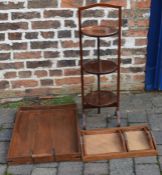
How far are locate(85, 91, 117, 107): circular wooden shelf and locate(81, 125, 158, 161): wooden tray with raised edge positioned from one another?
9.8 inches

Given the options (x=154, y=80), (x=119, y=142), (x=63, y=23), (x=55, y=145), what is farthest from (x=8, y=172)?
(x=154, y=80)

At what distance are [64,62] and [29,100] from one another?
566mm

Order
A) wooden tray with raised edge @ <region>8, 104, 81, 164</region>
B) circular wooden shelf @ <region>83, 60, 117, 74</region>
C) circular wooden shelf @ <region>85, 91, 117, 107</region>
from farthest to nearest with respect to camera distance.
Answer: circular wooden shelf @ <region>85, 91, 117, 107</region> → circular wooden shelf @ <region>83, 60, 117, 74</region> → wooden tray with raised edge @ <region>8, 104, 81, 164</region>

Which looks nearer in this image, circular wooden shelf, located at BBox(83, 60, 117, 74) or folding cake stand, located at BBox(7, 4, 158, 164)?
folding cake stand, located at BBox(7, 4, 158, 164)

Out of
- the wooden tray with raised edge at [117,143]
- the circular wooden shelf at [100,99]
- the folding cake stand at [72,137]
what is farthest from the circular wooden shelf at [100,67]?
the wooden tray with raised edge at [117,143]

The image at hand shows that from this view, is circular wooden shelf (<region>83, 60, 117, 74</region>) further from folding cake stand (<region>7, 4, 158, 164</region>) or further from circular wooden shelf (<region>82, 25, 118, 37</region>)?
circular wooden shelf (<region>82, 25, 118, 37</region>)

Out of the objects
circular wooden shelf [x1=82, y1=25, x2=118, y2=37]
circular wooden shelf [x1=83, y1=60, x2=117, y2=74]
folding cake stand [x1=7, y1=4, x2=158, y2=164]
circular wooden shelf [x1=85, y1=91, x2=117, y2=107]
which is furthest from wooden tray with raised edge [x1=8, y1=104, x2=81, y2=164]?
circular wooden shelf [x1=82, y1=25, x2=118, y2=37]

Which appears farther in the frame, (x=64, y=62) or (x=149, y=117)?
(x=64, y=62)

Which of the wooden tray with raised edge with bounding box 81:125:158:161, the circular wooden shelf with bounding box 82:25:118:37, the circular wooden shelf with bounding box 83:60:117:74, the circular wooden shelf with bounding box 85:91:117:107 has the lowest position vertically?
Result: the wooden tray with raised edge with bounding box 81:125:158:161

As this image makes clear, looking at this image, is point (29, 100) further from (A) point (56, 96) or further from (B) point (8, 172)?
(B) point (8, 172)

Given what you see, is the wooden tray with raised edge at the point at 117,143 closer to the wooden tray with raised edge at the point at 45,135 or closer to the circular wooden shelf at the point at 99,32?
the wooden tray with raised edge at the point at 45,135

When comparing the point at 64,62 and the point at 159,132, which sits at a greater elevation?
the point at 64,62

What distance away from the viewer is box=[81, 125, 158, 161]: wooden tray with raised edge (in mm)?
3170

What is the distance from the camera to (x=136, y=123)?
11.8 ft
